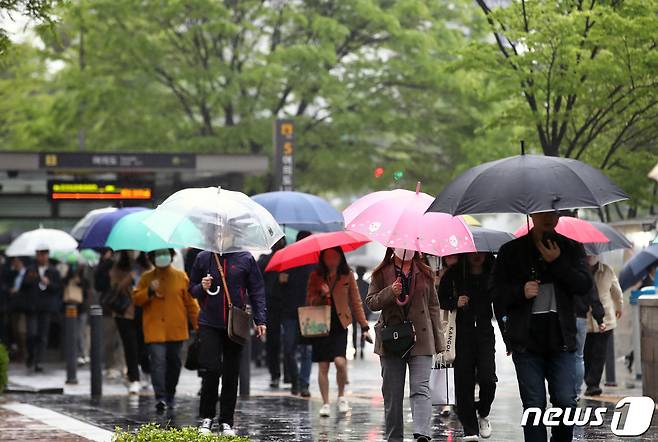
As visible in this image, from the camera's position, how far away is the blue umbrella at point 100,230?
57.1 feet

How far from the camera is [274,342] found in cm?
1902

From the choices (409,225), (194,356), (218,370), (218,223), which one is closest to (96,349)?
(194,356)

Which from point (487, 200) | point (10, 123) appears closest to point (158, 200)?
point (10, 123)

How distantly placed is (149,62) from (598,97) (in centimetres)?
1548

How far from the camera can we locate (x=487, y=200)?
916 cm

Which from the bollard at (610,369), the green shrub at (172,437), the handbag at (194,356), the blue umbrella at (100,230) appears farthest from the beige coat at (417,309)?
the bollard at (610,369)

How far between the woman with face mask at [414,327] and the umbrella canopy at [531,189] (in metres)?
1.20

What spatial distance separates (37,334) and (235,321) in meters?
11.8

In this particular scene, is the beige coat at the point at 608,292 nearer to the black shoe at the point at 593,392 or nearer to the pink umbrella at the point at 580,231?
the black shoe at the point at 593,392

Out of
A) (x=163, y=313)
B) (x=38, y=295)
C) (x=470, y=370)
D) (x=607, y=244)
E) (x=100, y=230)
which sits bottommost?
(x=470, y=370)

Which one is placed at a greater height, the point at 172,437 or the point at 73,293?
the point at 73,293

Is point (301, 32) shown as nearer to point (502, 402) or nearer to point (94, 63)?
point (94, 63)

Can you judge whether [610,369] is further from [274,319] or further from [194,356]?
[194,356]

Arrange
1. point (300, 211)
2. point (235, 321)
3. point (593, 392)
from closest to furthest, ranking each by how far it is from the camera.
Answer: point (235, 321) < point (593, 392) < point (300, 211)
